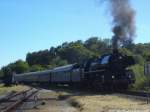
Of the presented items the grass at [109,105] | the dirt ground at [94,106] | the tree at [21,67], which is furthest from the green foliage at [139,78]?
the tree at [21,67]

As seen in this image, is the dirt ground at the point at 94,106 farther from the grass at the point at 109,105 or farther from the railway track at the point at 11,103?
the railway track at the point at 11,103

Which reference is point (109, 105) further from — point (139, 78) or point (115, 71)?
point (139, 78)

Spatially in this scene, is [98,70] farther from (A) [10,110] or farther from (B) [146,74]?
(A) [10,110]

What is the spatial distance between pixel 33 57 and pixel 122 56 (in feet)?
504

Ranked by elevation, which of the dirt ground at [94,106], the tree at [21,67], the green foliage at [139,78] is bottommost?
the dirt ground at [94,106]

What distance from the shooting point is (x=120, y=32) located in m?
39.5

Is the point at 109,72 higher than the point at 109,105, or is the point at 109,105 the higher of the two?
the point at 109,72

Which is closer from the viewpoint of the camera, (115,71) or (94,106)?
(94,106)

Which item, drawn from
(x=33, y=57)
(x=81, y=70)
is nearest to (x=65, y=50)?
(x=33, y=57)

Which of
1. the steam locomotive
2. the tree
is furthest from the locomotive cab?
the tree

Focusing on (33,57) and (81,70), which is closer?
(81,70)

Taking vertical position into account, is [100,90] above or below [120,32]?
below

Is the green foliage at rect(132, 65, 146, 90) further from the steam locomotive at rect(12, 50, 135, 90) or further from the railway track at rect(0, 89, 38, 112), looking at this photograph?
the railway track at rect(0, 89, 38, 112)

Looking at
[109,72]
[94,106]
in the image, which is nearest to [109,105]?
[94,106]
